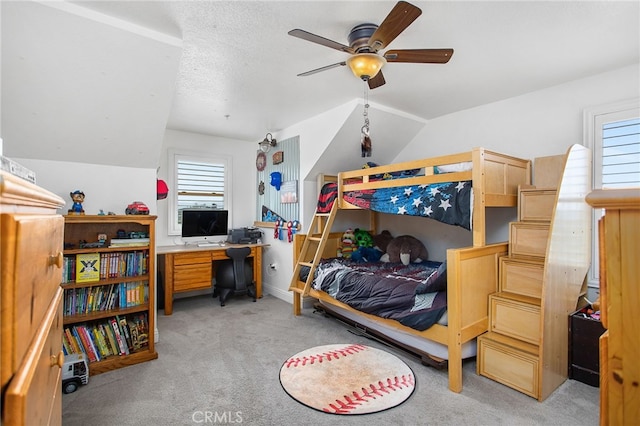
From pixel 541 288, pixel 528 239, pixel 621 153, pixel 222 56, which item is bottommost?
pixel 541 288

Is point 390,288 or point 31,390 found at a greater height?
point 31,390

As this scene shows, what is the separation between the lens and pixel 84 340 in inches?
96.0

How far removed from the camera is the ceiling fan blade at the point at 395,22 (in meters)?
1.49

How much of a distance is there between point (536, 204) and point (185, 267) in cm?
386

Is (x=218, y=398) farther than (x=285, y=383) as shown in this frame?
No

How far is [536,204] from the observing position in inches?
105

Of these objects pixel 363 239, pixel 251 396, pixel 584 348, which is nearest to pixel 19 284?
pixel 251 396

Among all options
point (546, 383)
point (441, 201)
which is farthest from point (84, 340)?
point (546, 383)

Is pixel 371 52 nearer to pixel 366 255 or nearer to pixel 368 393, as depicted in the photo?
pixel 368 393

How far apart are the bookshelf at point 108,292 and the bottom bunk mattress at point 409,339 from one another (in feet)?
6.22

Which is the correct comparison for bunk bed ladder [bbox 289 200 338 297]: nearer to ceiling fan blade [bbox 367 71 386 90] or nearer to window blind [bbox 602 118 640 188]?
ceiling fan blade [bbox 367 71 386 90]

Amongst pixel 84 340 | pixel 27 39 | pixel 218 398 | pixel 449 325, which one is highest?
pixel 27 39

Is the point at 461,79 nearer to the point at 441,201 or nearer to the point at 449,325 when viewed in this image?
the point at 441,201

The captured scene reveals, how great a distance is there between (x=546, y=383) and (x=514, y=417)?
41 centimetres
